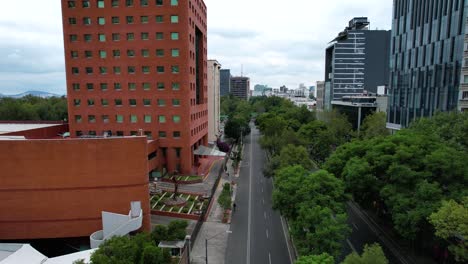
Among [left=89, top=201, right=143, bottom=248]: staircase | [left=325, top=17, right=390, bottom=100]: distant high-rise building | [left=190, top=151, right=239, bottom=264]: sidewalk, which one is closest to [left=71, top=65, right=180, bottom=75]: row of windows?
[left=190, top=151, right=239, bottom=264]: sidewalk

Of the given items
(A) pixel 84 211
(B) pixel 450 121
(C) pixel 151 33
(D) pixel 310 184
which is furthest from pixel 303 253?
(C) pixel 151 33

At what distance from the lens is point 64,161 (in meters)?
32.3

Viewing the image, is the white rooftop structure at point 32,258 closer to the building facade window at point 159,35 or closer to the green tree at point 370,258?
the green tree at point 370,258

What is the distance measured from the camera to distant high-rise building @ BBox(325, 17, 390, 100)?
123188 mm

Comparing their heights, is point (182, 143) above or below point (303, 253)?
above

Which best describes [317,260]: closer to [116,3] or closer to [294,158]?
[294,158]

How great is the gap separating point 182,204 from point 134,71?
26329 mm

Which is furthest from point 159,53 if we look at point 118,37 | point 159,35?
point 118,37

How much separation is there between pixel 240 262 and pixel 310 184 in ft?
33.9

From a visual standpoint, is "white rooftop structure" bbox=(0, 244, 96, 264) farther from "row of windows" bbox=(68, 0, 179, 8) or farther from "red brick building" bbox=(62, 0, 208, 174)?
"row of windows" bbox=(68, 0, 179, 8)

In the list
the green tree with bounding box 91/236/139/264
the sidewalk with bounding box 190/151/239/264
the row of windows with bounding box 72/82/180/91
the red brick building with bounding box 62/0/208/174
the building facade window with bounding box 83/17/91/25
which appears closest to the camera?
the green tree with bounding box 91/236/139/264

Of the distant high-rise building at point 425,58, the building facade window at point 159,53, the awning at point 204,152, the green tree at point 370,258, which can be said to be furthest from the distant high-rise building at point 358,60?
the green tree at point 370,258

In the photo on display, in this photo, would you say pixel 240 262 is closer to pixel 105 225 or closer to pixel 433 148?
pixel 105 225

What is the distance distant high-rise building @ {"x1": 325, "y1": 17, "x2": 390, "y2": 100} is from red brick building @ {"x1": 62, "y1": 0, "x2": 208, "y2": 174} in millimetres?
82598
